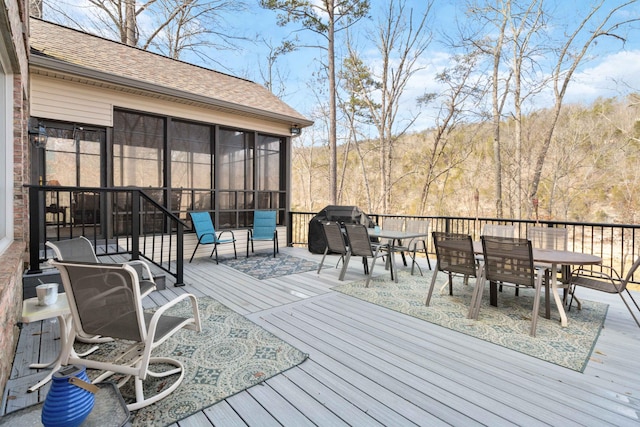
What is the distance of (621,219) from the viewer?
1223 centimetres

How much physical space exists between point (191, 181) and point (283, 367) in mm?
4967

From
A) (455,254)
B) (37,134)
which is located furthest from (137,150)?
(455,254)

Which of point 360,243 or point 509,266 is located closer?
point 509,266

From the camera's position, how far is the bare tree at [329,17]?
29.6ft

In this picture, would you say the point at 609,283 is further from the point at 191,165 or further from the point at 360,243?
the point at 191,165

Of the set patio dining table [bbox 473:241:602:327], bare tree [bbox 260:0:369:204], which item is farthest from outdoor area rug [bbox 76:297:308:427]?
bare tree [bbox 260:0:369:204]

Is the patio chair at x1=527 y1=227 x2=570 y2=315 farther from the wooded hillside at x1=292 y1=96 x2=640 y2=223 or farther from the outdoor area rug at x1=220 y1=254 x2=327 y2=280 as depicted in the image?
the wooded hillside at x1=292 y1=96 x2=640 y2=223

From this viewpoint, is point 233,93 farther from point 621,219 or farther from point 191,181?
point 621,219

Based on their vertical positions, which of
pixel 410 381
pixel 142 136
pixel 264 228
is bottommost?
pixel 410 381

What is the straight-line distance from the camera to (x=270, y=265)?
5.61 metres

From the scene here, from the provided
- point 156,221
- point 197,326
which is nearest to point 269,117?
point 156,221

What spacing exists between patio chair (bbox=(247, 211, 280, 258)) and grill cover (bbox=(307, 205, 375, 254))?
2.74 ft

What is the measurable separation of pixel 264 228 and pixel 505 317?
182 inches

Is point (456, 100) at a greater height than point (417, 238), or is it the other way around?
point (456, 100)
